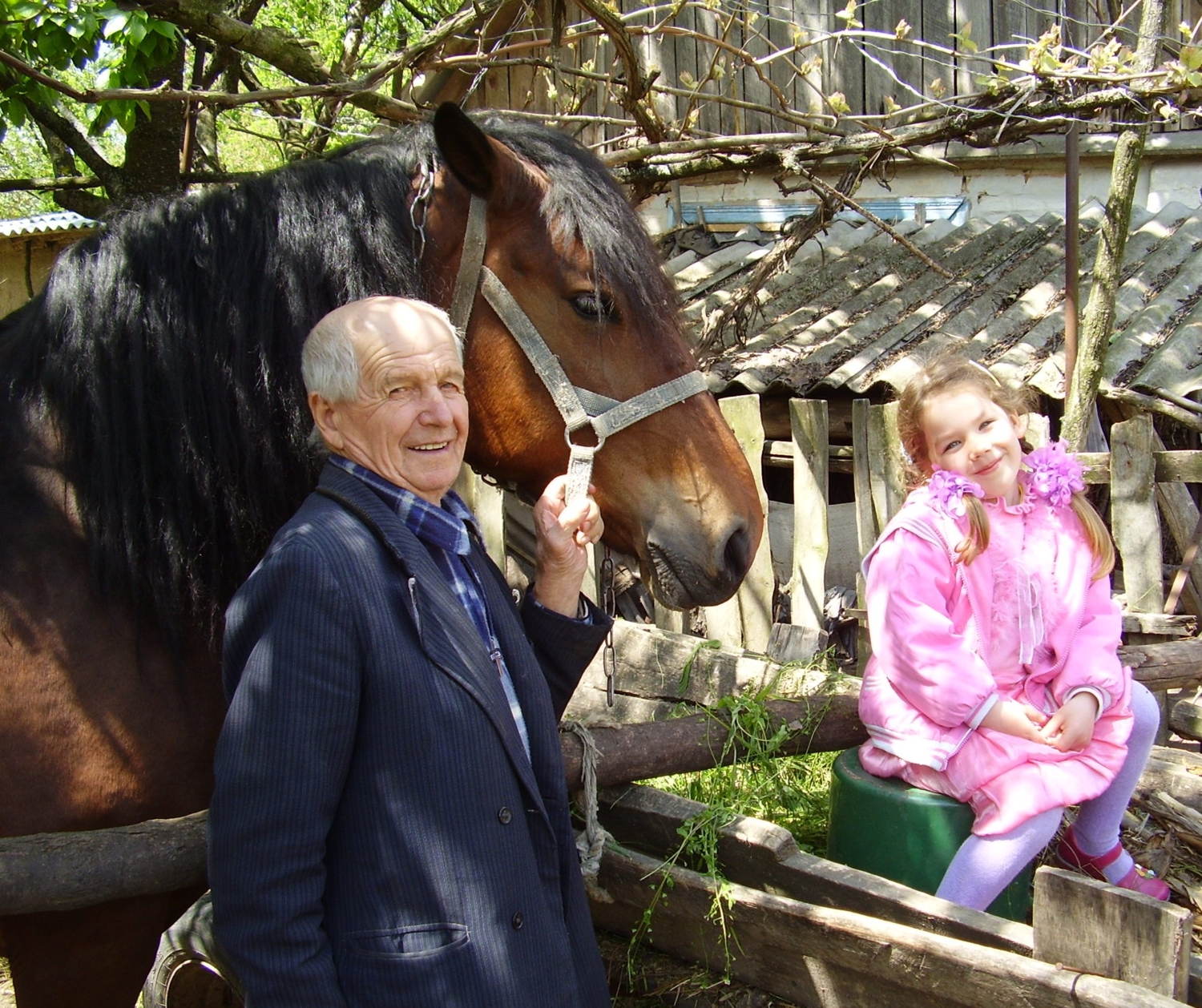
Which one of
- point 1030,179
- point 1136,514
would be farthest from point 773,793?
point 1030,179

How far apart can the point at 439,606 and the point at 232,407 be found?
2.28 feet

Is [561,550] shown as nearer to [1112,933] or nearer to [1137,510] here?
[1112,933]

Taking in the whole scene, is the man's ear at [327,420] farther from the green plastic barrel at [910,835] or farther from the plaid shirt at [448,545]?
the green plastic barrel at [910,835]

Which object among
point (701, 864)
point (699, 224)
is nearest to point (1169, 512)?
point (701, 864)

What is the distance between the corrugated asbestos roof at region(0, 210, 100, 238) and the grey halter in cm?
995

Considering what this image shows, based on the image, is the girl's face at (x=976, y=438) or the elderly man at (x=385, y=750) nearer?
the elderly man at (x=385, y=750)

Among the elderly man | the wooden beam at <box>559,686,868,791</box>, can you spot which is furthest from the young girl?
the elderly man

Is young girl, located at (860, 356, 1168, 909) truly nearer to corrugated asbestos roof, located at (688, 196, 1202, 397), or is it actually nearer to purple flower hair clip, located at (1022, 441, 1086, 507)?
purple flower hair clip, located at (1022, 441, 1086, 507)

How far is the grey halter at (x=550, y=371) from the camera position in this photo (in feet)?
6.39

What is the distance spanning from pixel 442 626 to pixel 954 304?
549 cm

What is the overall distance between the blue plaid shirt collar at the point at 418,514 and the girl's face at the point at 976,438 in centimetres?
136

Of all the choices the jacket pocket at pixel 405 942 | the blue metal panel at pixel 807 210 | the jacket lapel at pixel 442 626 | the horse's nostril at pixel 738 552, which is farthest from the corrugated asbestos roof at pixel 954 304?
the jacket pocket at pixel 405 942

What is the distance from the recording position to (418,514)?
1487 millimetres

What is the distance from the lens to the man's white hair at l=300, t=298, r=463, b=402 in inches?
57.6
